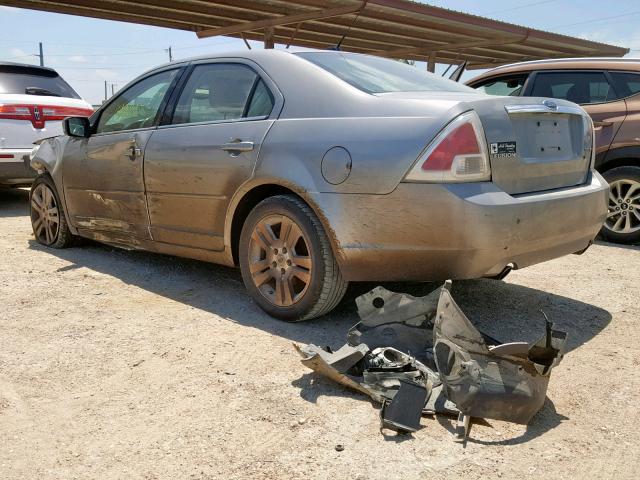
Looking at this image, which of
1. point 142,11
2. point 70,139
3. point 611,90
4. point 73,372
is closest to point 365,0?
point 142,11

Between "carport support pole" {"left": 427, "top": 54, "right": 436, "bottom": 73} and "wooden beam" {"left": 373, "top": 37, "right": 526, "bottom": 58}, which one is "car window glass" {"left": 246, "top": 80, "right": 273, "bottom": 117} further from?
"carport support pole" {"left": 427, "top": 54, "right": 436, "bottom": 73}

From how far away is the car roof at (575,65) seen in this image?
618cm

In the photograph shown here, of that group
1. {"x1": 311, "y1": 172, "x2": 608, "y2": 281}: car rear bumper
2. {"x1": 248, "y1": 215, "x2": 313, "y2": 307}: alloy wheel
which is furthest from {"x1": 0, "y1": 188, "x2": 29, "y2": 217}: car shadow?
{"x1": 311, "y1": 172, "x2": 608, "y2": 281}: car rear bumper

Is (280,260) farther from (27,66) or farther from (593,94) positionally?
(27,66)

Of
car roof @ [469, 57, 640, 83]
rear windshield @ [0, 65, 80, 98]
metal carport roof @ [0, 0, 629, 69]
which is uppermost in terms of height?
metal carport roof @ [0, 0, 629, 69]

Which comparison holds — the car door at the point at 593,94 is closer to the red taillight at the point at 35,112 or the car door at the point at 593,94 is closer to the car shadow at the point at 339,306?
the car shadow at the point at 339,306

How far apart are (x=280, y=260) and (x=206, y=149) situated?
2.89 ft

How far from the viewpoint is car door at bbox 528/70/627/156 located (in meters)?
6.11

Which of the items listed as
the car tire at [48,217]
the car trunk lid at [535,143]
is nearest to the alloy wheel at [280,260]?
the car trunk lid at [535,143]

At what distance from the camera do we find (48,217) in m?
5.65

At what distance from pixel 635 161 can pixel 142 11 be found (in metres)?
8.86

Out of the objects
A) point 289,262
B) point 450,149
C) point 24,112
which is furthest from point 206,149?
point 24,112

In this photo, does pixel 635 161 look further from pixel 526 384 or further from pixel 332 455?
pixel 332 455

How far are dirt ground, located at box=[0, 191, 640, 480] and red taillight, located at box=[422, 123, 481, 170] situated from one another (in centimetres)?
108
